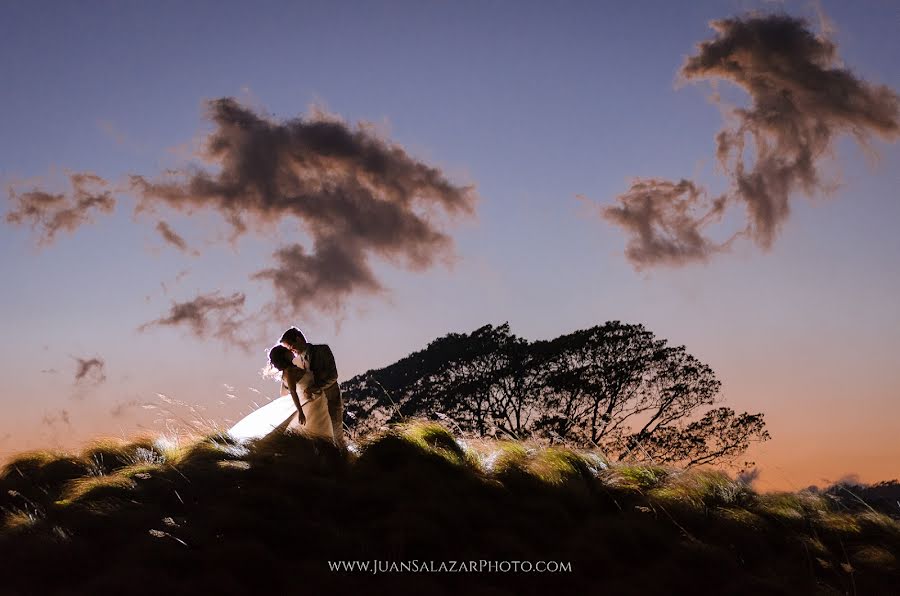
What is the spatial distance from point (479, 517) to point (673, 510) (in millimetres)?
2383

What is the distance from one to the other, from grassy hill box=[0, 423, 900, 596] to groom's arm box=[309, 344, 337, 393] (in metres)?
1.40

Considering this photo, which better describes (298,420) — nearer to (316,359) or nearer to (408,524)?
(316,359)

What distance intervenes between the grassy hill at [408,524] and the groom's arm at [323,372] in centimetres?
140

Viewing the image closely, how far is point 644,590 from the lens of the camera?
7.36m

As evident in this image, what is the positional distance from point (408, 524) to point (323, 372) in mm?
3790

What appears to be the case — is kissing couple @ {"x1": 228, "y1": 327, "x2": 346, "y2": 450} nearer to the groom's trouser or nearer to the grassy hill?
the groom's trouser

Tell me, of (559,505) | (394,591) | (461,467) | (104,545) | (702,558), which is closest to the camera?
(394,591)

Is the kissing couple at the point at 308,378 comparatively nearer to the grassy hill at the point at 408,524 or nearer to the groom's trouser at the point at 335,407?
the groom's trouser at the point at 335,407

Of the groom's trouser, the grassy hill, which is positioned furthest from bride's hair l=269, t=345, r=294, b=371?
the grassy hill

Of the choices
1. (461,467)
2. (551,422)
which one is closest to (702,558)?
(461,467)

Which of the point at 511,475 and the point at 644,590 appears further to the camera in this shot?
the point at 511,475

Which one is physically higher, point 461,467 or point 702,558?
point 461,467

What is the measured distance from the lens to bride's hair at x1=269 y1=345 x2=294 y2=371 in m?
11.2

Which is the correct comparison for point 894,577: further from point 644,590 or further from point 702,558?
point 644,590
